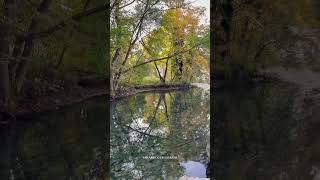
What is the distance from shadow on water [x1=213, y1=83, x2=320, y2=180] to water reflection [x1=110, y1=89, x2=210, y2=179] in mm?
128

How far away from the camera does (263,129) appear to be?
298 cm

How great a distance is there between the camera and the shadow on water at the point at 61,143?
2.88 metres

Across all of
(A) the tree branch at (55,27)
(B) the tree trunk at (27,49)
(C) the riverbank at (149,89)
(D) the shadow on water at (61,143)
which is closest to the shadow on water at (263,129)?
(C) the riverbank at (149,89)

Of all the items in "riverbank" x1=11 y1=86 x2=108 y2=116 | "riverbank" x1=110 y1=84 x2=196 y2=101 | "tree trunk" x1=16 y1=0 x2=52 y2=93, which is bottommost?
"riverbank" x1=11 y1=86 x2=108 y2=116

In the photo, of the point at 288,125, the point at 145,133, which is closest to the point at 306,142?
the point at 288,125

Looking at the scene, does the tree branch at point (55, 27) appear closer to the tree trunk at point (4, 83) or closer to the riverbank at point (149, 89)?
the tree trunk at point (4, 83)

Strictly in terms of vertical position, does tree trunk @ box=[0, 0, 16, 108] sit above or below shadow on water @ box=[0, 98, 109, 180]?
above

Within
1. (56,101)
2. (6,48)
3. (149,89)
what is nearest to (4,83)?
(6,48)

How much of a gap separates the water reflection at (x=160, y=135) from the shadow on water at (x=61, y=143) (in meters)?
0.12

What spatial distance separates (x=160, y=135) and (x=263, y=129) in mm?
710

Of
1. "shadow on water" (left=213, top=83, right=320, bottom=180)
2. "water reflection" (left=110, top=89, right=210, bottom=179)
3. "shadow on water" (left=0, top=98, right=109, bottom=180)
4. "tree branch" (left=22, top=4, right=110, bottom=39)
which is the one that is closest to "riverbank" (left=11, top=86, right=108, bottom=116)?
"shadow on water" (left=0, top=98, right=109, bottom=180)

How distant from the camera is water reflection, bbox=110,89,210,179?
2.88 metres

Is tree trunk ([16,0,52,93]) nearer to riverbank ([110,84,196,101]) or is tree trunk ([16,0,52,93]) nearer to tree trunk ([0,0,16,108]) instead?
tree trunk ([0,0,16,108])

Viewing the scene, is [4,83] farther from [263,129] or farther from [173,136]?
[263,129]
